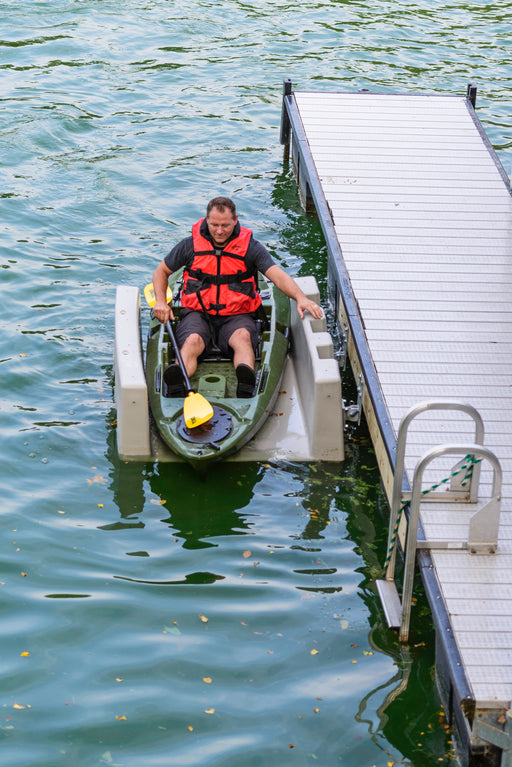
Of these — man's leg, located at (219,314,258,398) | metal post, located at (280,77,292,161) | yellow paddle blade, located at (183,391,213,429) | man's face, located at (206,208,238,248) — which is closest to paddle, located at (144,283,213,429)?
yellow paddle blade, located at (183,391,213,429)

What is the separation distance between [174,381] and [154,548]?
1.29 m

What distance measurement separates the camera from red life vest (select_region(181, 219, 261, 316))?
7465 millimetres

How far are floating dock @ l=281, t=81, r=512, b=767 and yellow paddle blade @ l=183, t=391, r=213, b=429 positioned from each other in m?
1.09

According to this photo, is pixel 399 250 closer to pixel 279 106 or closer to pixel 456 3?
pixel 279 106

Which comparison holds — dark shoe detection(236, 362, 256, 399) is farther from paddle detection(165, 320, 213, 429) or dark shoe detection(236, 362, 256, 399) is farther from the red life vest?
the red life vest

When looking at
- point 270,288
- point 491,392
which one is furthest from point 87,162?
point 491,392

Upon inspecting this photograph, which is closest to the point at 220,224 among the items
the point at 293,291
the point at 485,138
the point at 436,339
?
the point at 293,291

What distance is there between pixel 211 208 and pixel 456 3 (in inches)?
485

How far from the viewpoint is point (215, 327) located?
762 centimetres

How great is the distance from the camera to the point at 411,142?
1059cm

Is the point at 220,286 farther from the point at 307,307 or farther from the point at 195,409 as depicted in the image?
the point at 195,409

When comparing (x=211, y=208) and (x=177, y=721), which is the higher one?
(x=211, y=208)

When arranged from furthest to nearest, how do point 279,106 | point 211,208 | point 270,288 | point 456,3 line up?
1. point 456,3
2. point 279,106
3. point 270,288
4. point 211,208

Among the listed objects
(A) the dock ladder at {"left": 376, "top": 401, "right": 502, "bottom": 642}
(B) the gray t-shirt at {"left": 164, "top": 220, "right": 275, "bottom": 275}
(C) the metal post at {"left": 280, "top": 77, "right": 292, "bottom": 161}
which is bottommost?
(A) the dock ladder at {"left": 376, "top": 401, "right": 502, "bottom": 642}
